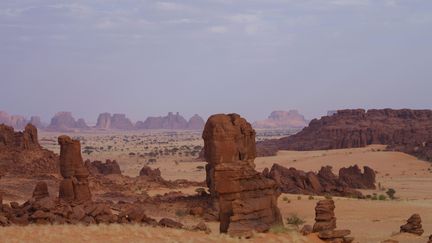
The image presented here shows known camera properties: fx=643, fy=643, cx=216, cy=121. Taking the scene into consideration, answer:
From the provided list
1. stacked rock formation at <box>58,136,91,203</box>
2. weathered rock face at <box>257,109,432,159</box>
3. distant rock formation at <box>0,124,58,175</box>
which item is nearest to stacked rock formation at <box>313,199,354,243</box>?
stacked rock formation at <box>58,136,91,203</box>

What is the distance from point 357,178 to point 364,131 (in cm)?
3752

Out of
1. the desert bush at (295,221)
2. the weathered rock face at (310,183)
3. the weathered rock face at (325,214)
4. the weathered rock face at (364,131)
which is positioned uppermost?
the weathered rock face at (364,131)

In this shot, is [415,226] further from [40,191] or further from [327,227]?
[40,191]

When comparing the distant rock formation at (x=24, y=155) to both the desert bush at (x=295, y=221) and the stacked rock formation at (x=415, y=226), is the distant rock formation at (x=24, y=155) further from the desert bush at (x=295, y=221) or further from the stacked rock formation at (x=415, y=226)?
the stacked rock formation at (x=415, y=226)

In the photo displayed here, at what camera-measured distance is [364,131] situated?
78438mm

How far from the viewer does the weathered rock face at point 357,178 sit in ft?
135

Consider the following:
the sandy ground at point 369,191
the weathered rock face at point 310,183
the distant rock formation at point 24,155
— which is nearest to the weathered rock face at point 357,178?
the weathered rock face at point 310,183

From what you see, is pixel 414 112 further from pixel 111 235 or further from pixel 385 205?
pixel 111 235

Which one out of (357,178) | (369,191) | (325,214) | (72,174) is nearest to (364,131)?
(357,178)

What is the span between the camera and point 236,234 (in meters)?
17.0

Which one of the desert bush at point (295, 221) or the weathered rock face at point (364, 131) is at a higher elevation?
the weathered rock face at point (364, 131)

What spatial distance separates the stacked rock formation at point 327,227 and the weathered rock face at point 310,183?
16.8m

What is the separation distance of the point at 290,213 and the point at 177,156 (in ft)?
166

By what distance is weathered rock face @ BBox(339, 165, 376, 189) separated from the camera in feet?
135
